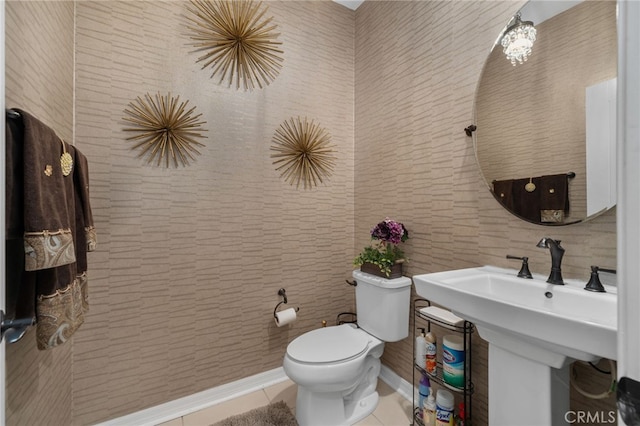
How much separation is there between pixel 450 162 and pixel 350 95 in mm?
1086

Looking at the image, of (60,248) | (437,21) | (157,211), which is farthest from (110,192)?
(437,21)

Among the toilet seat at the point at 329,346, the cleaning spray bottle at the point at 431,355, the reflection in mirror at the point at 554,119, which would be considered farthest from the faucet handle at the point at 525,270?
the toilet seat at the point at 329,346

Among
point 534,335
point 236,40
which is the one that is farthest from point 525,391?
point 236,40

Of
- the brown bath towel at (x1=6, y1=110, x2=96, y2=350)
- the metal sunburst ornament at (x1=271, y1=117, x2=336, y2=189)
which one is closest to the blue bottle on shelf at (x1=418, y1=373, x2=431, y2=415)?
the metal sunburst ornament at (x1=271, y1=117, x2=336, y2=189)

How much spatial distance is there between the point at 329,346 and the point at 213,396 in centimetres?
82

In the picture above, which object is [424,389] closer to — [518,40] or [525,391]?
[525,391]

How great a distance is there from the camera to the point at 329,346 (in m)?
1.51

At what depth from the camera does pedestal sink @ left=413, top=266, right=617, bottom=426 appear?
71cm

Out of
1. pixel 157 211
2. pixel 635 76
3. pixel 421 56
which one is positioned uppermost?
pixel 421 56

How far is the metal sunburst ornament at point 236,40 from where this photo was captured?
5.45 feet

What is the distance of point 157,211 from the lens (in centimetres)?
155

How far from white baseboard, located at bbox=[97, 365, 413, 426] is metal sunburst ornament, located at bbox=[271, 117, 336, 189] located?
1321 mm

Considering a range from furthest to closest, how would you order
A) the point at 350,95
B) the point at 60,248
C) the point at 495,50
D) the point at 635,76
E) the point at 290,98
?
the point at 350,95 → the point at 290,98 → the point at 495,50 → the point at 60,248 → the point at 635,76

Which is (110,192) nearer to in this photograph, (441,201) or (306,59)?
(306,59)
